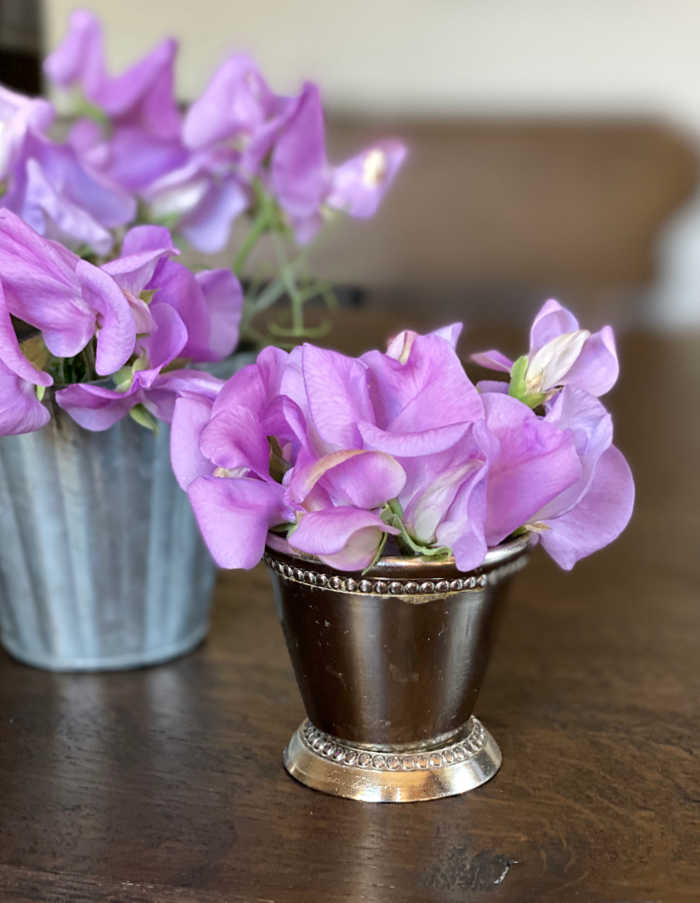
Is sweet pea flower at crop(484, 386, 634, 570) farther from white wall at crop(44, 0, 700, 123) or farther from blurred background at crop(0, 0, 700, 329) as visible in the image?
white wall at crop(44, 0, 700, 123)

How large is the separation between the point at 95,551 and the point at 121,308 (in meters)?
0.17

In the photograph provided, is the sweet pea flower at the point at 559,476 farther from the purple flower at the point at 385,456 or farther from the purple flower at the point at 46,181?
the purple flower at the point at 46,181

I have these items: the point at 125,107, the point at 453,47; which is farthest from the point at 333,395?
the point at 453,47

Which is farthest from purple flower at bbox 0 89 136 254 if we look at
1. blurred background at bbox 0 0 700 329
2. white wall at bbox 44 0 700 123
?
white wall at bbox 44 0 700 123

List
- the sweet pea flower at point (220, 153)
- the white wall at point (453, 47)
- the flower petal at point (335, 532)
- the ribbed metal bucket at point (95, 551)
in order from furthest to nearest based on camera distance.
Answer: the white wall at point (453, 47)
the sweet pea flower at point (220, 153)
the ribbed metal bucket at point (95, 551)
the flower petal at point (335, 532)

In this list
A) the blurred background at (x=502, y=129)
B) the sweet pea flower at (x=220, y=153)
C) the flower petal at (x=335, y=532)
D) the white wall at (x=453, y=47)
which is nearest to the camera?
the flower petal at (x=335, y=532)

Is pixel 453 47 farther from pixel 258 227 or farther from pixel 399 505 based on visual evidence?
pixel 399 505

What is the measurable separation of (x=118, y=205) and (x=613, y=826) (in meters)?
→ 0.41

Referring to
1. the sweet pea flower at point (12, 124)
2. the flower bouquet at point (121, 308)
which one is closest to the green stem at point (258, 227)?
the flower bouquet at point (121, 308)

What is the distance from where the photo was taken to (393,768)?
0.44 meters

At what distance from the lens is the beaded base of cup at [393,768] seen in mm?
433

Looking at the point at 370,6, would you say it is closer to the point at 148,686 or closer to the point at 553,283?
the point at 553,283

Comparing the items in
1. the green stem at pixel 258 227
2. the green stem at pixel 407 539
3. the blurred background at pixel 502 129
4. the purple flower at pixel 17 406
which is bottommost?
the blurred background at pixel 502 129

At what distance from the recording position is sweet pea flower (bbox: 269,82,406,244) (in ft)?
2.11
